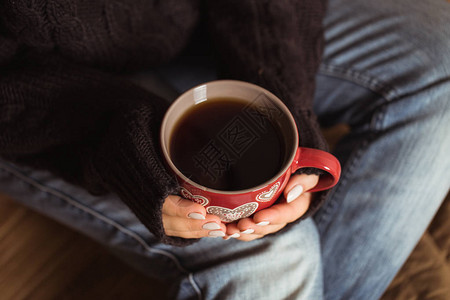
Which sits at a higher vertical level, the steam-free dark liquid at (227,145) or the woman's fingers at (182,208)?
the steam-free dark liquid at (227,145)

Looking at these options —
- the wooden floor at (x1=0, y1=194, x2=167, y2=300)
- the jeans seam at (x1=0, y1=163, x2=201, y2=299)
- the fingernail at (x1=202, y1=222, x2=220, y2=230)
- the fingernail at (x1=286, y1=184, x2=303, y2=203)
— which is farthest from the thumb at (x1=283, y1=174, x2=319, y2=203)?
the wooden floor at (x1=0, y1=194, x2=167, y2=300)

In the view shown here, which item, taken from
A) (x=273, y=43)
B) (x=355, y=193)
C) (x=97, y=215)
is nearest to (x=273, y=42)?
(x=273, y=43)

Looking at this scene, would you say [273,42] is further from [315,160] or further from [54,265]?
[54,265]

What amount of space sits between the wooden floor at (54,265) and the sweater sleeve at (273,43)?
21.0 inches

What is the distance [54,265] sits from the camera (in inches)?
31.1

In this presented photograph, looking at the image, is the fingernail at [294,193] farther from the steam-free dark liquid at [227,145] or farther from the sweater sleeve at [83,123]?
the sweater sleeve at [83,123]

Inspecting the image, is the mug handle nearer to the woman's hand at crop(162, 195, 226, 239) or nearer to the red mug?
the red mug

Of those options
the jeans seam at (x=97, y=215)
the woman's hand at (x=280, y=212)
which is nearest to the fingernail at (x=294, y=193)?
the woman's hand at (x=280, y=212)

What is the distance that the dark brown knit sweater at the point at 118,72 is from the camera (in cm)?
48

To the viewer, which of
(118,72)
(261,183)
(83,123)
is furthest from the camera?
(118,72)

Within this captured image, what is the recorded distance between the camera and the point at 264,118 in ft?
1.53

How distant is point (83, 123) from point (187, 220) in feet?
0.77

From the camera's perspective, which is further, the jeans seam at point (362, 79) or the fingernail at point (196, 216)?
the jeans seam at point (362, 79)

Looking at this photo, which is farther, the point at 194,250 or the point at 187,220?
the point at 194,250
